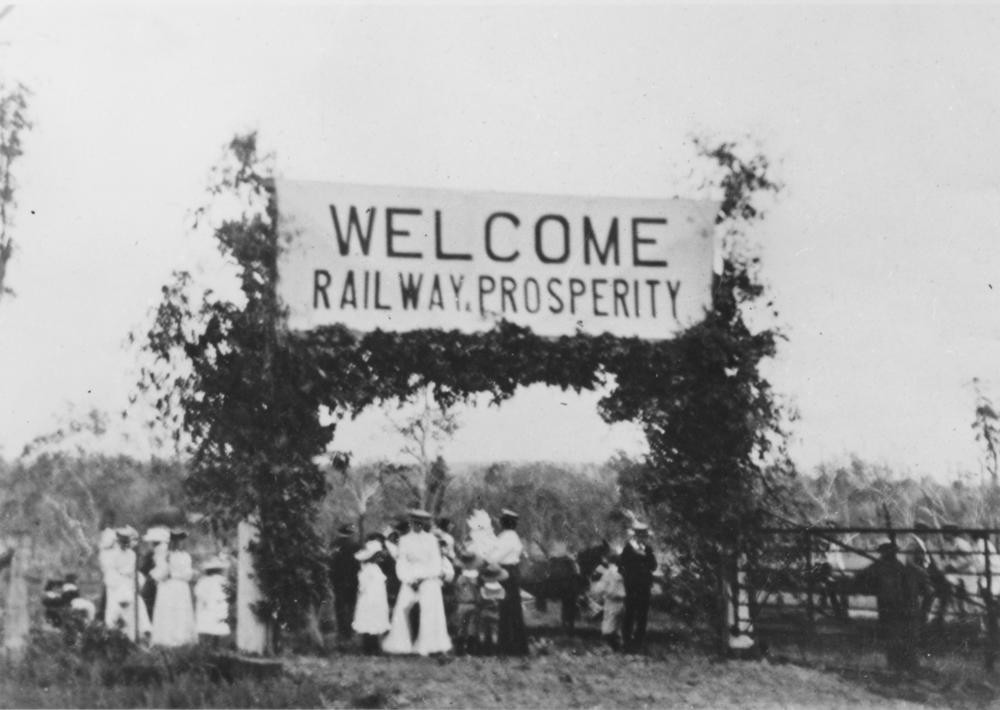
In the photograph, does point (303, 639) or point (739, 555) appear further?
point (739, 555)

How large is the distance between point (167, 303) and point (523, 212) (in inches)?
138

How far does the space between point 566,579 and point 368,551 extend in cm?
243

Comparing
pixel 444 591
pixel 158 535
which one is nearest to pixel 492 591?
pixel 444 591

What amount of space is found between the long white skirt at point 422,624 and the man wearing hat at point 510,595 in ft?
1.85

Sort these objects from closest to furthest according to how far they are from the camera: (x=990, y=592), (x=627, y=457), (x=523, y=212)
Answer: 1. (x=990, y=592)
2. (x=523, y=212)
3. (x=627, y=457)

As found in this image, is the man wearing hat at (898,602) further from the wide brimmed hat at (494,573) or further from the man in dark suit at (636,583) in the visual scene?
the wide brimmed hat at (494,573)

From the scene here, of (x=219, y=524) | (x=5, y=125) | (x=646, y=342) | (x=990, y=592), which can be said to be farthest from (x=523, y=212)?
(x=990, y=592)

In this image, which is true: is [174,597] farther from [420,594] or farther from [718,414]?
[718,414]

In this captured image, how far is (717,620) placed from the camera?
10344 mm

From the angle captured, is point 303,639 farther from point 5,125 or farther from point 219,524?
point 5,125

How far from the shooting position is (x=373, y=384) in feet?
32.9

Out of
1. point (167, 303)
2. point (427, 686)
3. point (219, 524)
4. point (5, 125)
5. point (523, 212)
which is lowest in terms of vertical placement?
point (427, 686)

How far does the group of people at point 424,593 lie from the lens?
10.1m

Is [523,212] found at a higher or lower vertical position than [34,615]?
higher
